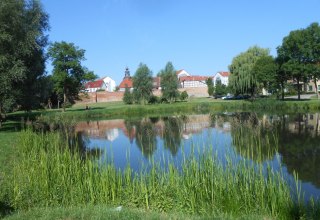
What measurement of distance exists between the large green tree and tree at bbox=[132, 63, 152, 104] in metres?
35.9

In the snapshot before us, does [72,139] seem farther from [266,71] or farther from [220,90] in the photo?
[220,90]

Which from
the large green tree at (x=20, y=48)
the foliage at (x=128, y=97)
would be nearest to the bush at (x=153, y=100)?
the foliage at (x=128, y=97)

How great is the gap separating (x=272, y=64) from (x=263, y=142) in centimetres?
3658

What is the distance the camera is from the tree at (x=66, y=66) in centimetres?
5616

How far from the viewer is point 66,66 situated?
57000 millimetres

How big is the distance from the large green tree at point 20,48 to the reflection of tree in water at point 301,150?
Result: 48.8 feet

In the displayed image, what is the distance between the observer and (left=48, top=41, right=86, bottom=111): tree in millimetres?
56156

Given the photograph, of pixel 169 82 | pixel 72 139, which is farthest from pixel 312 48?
pixel 72 139

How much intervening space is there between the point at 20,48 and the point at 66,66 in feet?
114

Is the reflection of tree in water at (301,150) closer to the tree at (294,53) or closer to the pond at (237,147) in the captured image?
the pond at (237,147)

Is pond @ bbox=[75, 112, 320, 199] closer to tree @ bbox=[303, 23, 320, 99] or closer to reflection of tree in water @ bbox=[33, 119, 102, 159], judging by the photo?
reflection of tree in water @ bbox=[33, 119, 102, 159]

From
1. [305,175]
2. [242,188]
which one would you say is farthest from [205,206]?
[305,175]

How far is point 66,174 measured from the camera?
32.2ft

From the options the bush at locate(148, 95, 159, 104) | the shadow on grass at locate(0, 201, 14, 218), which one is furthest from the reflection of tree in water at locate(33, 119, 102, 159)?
the bush at locate(148, 95, 159, 104)
